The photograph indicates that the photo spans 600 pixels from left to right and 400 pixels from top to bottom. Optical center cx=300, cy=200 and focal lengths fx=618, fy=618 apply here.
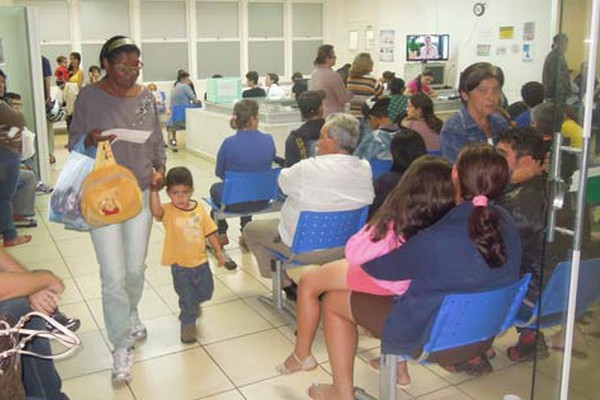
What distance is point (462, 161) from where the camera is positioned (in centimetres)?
218

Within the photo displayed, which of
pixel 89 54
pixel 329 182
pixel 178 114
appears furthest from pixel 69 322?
pixel 89 54

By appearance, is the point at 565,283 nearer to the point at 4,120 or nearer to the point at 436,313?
the point at 436,313

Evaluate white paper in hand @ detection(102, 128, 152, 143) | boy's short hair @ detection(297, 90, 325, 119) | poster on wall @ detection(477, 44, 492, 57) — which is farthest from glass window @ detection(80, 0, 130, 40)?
white paper in hand @ detection(102, 128, 152, 143)

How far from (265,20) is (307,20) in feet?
3.30

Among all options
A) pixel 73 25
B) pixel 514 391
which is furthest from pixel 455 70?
pixel 514 391

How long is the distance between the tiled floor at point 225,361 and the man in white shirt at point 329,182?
1.66ft

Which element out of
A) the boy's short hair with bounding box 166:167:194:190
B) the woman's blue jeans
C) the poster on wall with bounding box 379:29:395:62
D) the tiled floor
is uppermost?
the poster on wall with bounding box 379:29:395:62

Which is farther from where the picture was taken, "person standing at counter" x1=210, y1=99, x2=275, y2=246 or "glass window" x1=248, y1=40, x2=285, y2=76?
"glass window" x1=248, y1=40, x2=285, y2=76

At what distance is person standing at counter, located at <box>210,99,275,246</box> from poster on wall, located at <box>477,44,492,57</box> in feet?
24.6

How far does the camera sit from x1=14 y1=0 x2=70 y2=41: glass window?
11188 mm

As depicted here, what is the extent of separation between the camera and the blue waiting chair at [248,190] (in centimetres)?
399

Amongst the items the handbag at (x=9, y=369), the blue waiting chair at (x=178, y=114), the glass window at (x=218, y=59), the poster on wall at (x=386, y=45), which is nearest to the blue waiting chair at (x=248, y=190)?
the handbag at (x=9, y=369)

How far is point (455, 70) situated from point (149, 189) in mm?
9268

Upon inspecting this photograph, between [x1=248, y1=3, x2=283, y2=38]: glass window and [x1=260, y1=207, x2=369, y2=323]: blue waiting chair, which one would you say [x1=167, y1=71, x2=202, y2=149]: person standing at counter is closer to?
[x1=248, y1=3, x2=283, y2=38]: glass window
